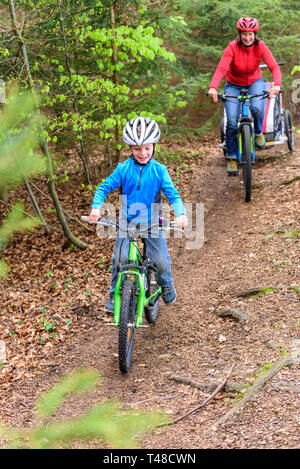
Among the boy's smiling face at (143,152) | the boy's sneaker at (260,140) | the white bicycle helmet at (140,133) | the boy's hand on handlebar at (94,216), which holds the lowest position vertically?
the boy's sneaker at (260,140)

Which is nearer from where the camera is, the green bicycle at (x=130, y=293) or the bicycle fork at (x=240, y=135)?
the green bicycle at (x=130, y=293)

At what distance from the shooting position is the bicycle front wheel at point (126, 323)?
4676 millimetres

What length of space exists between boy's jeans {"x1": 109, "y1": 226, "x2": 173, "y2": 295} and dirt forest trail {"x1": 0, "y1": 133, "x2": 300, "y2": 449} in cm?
72

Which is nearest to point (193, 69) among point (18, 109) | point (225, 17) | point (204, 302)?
point (225, 17)

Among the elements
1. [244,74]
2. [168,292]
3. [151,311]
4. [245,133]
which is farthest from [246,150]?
[151,311]

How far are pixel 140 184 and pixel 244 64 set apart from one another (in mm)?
4474

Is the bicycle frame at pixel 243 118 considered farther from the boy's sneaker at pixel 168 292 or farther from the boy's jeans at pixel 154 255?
the boy's jeans at pixel 154 255

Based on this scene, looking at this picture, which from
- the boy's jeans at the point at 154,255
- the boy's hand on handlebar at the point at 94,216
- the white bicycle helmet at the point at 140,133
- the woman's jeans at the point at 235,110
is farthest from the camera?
the woman's jeans at the point at 235,110

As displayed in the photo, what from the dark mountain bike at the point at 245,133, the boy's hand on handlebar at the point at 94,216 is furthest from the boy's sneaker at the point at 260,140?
the boy's hand on handlebar at the point at 94,216

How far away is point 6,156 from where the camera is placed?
3578 mm

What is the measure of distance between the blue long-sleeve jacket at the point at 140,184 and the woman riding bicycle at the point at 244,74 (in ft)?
12.1

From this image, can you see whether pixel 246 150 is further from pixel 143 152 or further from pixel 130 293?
pixel 130 293

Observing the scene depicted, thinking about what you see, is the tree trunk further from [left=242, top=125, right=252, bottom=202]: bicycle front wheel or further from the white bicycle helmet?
[left=242, top=125, right=252, bottom=202]: bicycle front wheel

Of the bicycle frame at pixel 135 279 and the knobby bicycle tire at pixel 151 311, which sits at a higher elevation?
the bicycle frame at pixel 135 279
